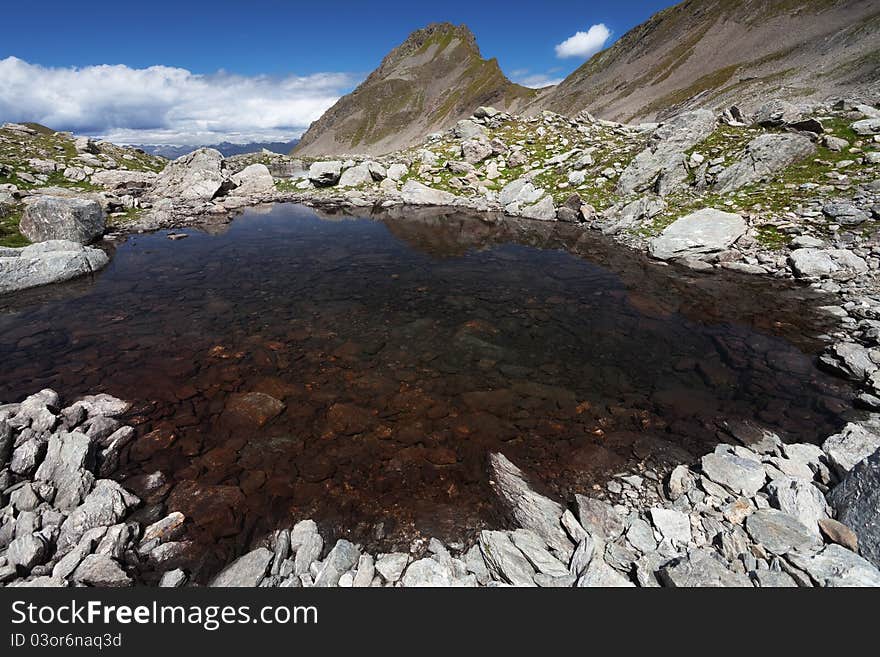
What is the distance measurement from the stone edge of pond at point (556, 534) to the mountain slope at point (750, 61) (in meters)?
88.5

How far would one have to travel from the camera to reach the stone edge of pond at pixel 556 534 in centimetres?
667

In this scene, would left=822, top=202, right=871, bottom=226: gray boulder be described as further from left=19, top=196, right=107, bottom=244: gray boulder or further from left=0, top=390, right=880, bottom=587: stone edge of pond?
left=19, top=196, right=107, bottom=244: gray boulder

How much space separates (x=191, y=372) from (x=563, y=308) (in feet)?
53.8

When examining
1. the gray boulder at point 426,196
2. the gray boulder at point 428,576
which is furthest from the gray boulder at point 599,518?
the gray boulder at point 426,196

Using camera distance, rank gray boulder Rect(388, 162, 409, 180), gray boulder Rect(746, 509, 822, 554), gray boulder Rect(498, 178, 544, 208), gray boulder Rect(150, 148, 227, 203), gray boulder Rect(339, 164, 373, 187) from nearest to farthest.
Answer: gray boulder Rect(746, 509, 822, 554)
gray boulder Rect(498, 178, 544, 208)
gray boulder Rect(150, 148, 227, 203)
gray boulder Rect(388, 162, 409, 180)
gray boulder Rect(339, 164, 373, 187)

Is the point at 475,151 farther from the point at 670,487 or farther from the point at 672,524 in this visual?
the point at 672,524

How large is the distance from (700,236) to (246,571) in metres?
29.5

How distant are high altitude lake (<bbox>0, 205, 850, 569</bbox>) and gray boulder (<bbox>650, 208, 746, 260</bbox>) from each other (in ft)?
6.41

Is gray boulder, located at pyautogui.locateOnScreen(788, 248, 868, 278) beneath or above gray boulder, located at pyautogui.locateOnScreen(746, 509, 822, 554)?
above

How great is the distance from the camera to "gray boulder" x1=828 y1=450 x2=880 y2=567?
6.61 meters

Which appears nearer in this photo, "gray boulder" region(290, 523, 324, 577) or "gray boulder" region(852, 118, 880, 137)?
"gray boulder" region(290, 523, 324, 577)

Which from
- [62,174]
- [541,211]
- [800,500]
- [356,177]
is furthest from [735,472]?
[62,174]

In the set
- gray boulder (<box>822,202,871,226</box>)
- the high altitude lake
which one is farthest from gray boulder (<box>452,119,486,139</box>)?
gray boulder (<box>822,202,871,226</box>)

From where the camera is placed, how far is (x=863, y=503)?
7.07 meters
